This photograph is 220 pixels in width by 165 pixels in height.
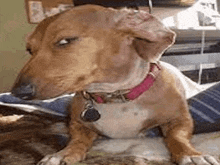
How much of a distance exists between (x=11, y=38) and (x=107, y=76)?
107 inches

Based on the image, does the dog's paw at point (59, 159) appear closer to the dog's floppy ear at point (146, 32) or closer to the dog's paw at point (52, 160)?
the dog's paw at point (52, 160)

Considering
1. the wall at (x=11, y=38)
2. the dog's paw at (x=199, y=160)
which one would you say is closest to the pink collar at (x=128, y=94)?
the dog's paw at (x=199, y=160)

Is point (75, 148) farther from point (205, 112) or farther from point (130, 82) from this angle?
point (205, 112)

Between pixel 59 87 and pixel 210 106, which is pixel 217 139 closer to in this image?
pixel 210 106

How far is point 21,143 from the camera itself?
3.46ft

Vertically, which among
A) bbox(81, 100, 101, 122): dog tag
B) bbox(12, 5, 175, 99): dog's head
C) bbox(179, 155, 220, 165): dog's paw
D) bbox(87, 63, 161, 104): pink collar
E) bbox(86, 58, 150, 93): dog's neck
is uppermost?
bbox(12, 5, 175, 99): dog's head

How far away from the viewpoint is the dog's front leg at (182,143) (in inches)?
34.7

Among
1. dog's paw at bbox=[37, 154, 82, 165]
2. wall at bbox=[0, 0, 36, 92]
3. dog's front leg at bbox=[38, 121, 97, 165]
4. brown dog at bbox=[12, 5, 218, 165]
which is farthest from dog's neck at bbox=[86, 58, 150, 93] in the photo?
wall at bbox=[0, 0, 36, 92]

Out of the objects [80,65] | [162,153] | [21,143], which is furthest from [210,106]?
[21,143]

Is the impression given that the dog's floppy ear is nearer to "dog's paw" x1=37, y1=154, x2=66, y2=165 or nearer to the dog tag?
the dog tag

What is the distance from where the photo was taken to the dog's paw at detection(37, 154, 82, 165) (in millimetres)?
918

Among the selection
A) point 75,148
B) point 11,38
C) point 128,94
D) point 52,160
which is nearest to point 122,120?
point 128,94

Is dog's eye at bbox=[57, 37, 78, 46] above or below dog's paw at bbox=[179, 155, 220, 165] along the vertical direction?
above

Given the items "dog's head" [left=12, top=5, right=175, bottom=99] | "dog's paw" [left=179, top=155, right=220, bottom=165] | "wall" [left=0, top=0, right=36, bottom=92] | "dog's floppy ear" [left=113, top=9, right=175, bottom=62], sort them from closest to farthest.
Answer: "dog's paw" [left=179, top=155, right=220, bottom=165]
"dog's head" [left=12, top=5, right=175, bottom=99]
"dog's floppy ear" [left=113, top=9, right=175, bottom=62]
"wall" [left=0, top=0, right=36, bottom=92]
